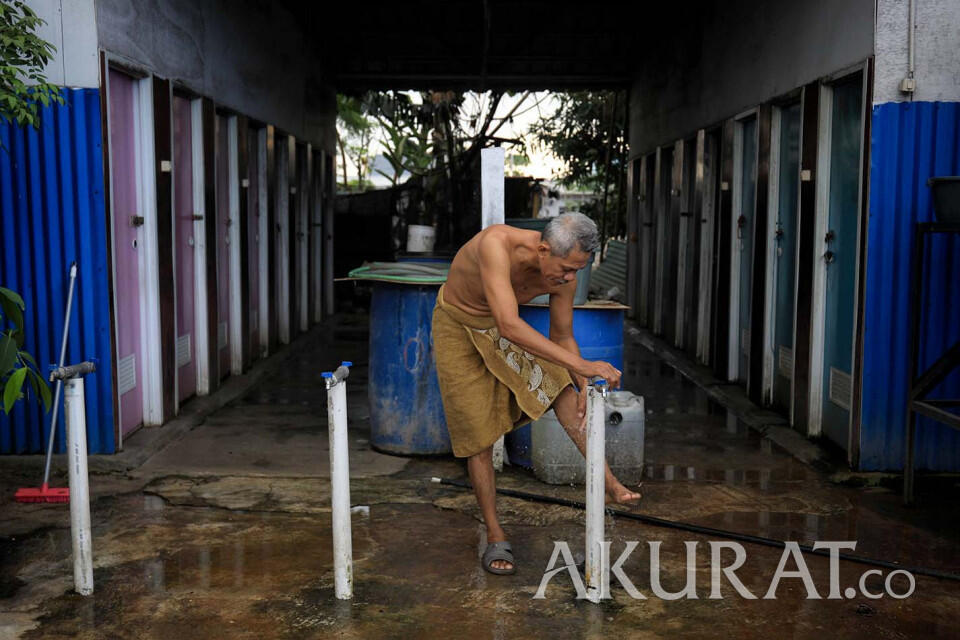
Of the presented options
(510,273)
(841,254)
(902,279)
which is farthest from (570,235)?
(841,254)

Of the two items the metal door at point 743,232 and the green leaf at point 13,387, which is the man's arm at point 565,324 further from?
the metal door at point 743,232

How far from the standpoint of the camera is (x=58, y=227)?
20.1ft

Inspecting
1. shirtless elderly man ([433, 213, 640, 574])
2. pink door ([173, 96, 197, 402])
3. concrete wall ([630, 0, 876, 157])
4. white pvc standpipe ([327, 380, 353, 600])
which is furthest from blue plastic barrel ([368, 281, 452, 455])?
concrete wall ([630, 0, 876, 157])

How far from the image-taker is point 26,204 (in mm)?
6113

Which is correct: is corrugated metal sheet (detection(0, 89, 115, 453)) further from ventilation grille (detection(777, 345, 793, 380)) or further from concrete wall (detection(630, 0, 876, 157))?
ventilation grille (detection(777, 345, 793, 380))

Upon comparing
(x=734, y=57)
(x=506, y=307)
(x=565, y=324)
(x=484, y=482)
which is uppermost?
(x=734, y=57)

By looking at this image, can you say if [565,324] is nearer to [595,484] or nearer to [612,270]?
[595,484]

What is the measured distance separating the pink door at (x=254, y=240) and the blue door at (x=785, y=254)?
554 centimetres

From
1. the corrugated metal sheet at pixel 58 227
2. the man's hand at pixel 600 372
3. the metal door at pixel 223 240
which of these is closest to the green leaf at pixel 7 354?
the corrugated metal sheet at pixel 58 227

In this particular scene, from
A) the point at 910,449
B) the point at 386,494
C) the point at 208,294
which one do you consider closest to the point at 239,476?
the point at 386,494

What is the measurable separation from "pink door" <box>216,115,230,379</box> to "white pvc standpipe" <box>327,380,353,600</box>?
5.38 metres

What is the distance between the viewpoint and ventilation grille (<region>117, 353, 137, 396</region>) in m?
6.58

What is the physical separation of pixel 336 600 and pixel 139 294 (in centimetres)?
367

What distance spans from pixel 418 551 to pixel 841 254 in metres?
3.79
